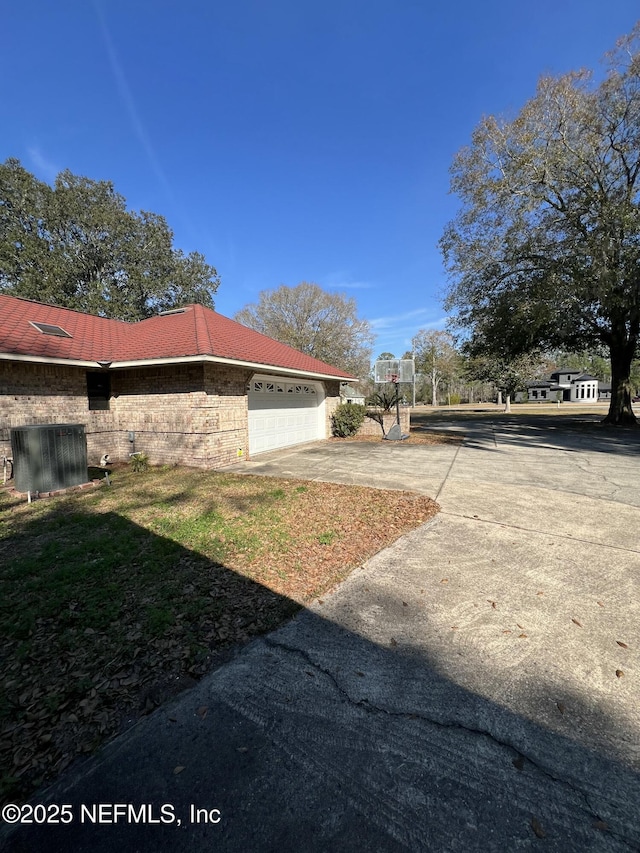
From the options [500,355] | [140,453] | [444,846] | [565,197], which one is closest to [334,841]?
[444,846]

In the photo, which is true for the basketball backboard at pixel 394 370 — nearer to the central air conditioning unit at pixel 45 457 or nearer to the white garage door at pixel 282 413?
the white garage door at pixel 282 413

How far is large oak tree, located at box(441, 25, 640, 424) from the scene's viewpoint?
1234cm

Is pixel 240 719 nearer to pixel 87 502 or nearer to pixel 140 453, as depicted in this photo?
pixel 87 502

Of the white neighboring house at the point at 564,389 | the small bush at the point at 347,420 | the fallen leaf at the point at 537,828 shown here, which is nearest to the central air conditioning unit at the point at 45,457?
the fallen leaf at the point at 537,828

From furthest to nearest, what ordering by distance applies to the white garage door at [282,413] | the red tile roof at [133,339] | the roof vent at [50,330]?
the white garage door at [282,413], the roof vent at [50,330], the red tile roof at [133,339]

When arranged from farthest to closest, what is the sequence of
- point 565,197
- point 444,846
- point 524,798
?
point 565,197 < point 524,798 < point 444,846

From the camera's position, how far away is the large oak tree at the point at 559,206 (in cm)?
1234

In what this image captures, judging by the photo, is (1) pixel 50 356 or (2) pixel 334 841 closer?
(2) pixel 334 841

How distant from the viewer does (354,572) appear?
3668mm

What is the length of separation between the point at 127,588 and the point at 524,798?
3.14m

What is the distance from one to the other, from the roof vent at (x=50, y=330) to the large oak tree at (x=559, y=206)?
1455 centimetres

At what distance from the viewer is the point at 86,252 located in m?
23.6

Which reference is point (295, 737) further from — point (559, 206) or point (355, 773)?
point (559, 206)

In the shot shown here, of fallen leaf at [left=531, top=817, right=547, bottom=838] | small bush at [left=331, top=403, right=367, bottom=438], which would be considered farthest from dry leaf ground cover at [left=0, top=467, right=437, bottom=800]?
small bush at [left=331, top=403, right=367, bottom=438]
